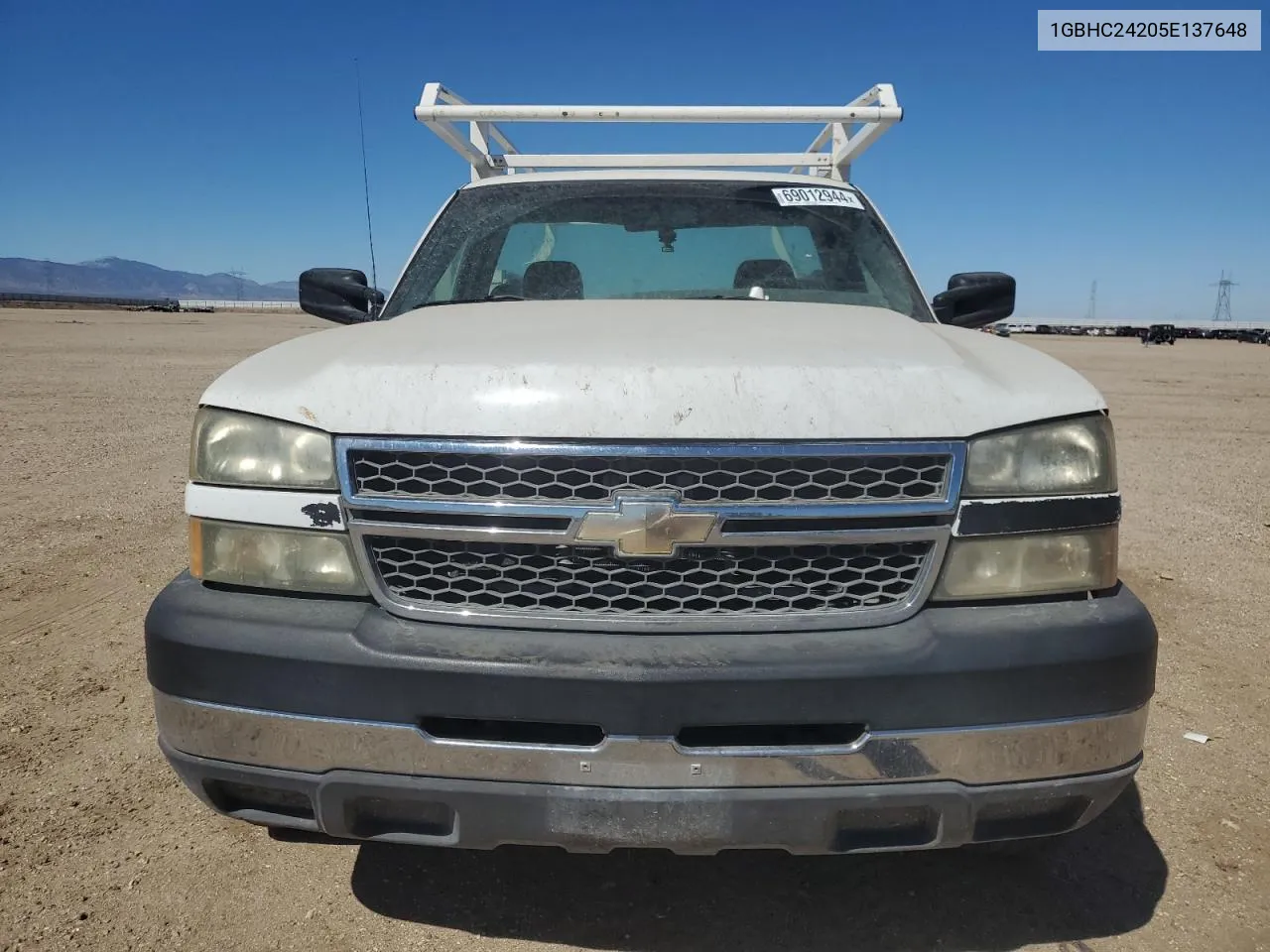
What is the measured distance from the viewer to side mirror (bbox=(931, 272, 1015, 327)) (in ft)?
11.3

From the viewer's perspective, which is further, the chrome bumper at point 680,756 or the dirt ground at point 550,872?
the dirt ground at point 550,872

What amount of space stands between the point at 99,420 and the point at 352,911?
394 inches

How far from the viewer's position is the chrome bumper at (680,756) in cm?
183

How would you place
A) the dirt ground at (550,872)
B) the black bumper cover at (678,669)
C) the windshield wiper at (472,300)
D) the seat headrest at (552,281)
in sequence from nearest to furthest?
1. the black bumper cover at (678,669)
2. the dirt ground at (550,872)
3. the windshield wiper at (472,300)
4. the seat headrest at (552,281)

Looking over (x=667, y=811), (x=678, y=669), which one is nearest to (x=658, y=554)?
(x=678, y=669)

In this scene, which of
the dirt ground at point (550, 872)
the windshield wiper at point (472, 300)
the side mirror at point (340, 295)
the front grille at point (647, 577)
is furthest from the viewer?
the side mirror at point (340, 295)

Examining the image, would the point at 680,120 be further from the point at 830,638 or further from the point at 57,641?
the point at 57,641

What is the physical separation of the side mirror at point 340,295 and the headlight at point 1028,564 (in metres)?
2.39

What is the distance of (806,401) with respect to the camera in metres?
1.90

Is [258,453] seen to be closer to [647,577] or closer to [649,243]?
[647,577]

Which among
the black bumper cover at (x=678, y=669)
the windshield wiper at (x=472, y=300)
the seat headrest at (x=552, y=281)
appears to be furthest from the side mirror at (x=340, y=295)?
the black bumper cover at (x=678, y=669)

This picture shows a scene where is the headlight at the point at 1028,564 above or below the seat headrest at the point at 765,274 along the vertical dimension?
below

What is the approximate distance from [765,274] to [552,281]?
2.56ft

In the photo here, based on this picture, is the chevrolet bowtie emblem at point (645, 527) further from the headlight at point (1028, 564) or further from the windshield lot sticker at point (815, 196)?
the windshield lot sticker at point (815, 196)
